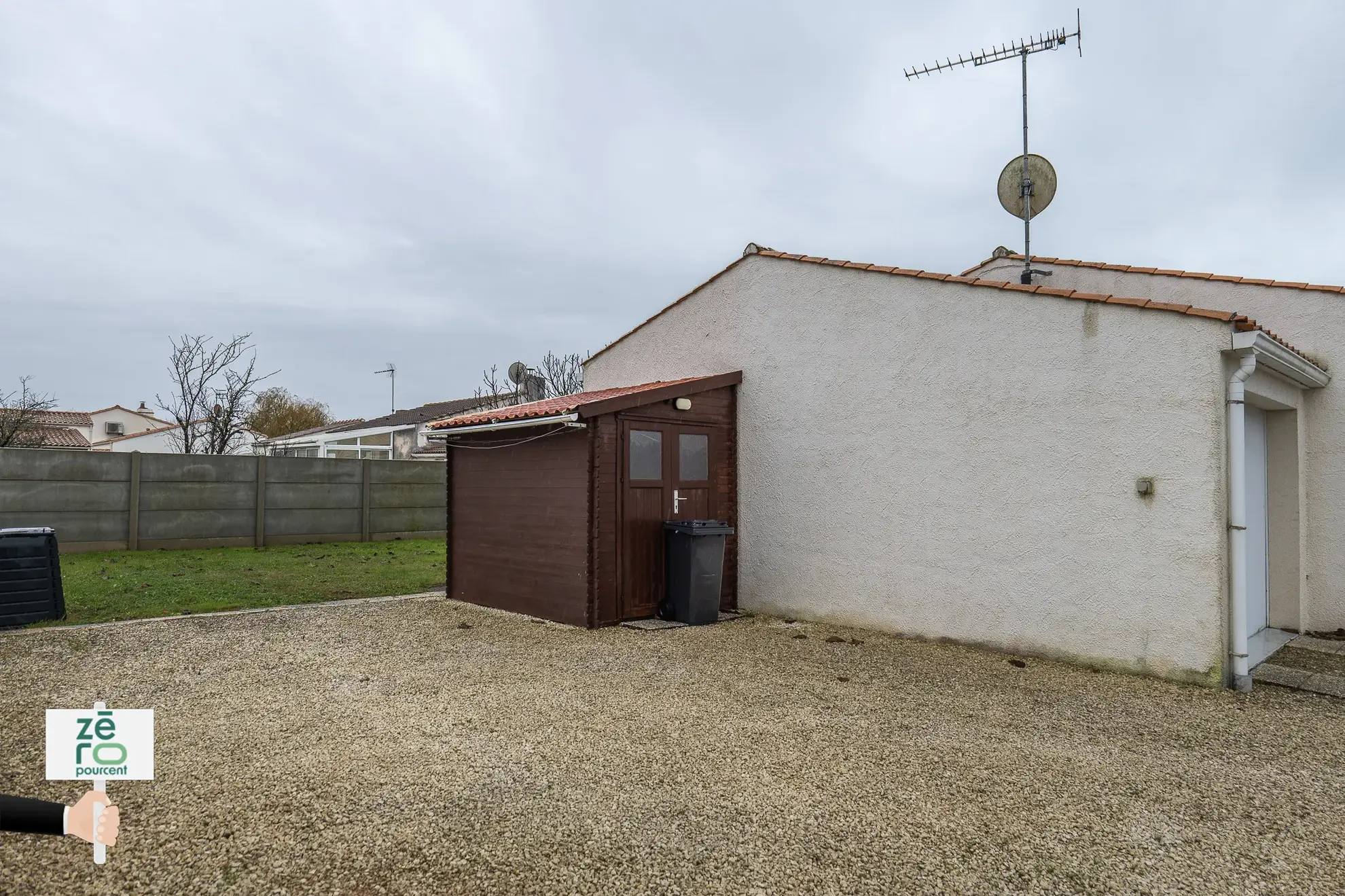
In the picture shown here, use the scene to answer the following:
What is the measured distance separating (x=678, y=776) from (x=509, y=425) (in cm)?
530

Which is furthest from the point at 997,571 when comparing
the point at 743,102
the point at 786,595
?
the point at 743,102

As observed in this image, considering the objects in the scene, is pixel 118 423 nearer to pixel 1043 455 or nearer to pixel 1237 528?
pixel 1043 455

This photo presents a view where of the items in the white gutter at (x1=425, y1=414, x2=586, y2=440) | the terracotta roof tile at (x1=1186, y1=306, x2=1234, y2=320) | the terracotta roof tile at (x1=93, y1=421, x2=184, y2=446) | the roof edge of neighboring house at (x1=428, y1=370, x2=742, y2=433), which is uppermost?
the terracotta roof tile at (x1=93, y1=421, x2=184, y2=446)

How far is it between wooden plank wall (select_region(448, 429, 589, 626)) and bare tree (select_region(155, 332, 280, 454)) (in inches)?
611

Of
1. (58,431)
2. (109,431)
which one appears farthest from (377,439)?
(109,431)

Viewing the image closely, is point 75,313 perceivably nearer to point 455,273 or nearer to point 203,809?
point 455,273

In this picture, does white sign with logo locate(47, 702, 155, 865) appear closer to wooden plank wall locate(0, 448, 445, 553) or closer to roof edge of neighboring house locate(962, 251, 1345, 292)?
roof edge of neighboring house locate(962, 251, 1345, 292)

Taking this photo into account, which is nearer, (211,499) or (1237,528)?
(1237,528)

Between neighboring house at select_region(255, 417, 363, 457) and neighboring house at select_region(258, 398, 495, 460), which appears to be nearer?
neighboring house at select_region(258, 398, 495, 460)

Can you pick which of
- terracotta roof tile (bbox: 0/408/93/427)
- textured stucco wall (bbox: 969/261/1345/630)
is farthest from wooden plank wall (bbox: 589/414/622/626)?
terracotta roof tile (bbox: 0/408/93/427)

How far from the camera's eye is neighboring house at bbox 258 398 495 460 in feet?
85.1

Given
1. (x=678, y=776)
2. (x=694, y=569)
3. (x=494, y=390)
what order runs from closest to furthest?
(x=678, y=776)
(x=694, y=569)
(x=494, y=390)

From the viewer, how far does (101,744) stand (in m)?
1.94

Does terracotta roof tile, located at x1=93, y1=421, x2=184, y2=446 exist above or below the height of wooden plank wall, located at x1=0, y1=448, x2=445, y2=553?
above
